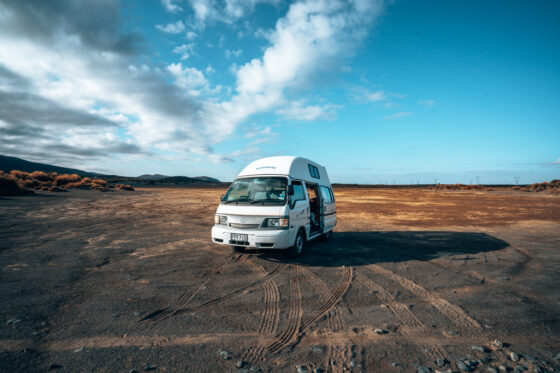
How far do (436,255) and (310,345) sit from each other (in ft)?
19.7

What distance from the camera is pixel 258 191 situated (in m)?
7.96

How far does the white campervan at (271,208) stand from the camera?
6852 mm

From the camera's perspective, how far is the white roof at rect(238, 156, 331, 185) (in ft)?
26.6

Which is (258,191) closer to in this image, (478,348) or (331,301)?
(331,301)

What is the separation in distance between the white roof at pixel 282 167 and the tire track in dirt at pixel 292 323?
330 centimetres

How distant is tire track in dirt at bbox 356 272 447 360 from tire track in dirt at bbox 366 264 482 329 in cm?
52

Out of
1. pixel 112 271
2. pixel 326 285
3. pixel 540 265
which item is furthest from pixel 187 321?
pixel 540 265

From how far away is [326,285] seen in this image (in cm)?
556

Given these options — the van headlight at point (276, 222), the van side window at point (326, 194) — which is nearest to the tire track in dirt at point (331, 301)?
the van headlight at point (276, 222)

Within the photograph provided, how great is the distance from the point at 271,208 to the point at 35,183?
3344 cm

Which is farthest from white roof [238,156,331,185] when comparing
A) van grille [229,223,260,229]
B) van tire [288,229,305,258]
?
van grille [229,223,260,229]

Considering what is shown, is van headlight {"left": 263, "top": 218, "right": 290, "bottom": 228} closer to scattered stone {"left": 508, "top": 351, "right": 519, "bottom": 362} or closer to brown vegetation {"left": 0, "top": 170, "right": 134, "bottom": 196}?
scattered stone {"left": 508, "top": 351, "right": 519, "bottom": 362}

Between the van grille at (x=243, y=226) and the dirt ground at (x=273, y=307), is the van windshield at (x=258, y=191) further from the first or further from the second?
the dirt ground at (x=273, y=307)

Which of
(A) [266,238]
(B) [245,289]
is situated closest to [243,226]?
(A) [266,238]
